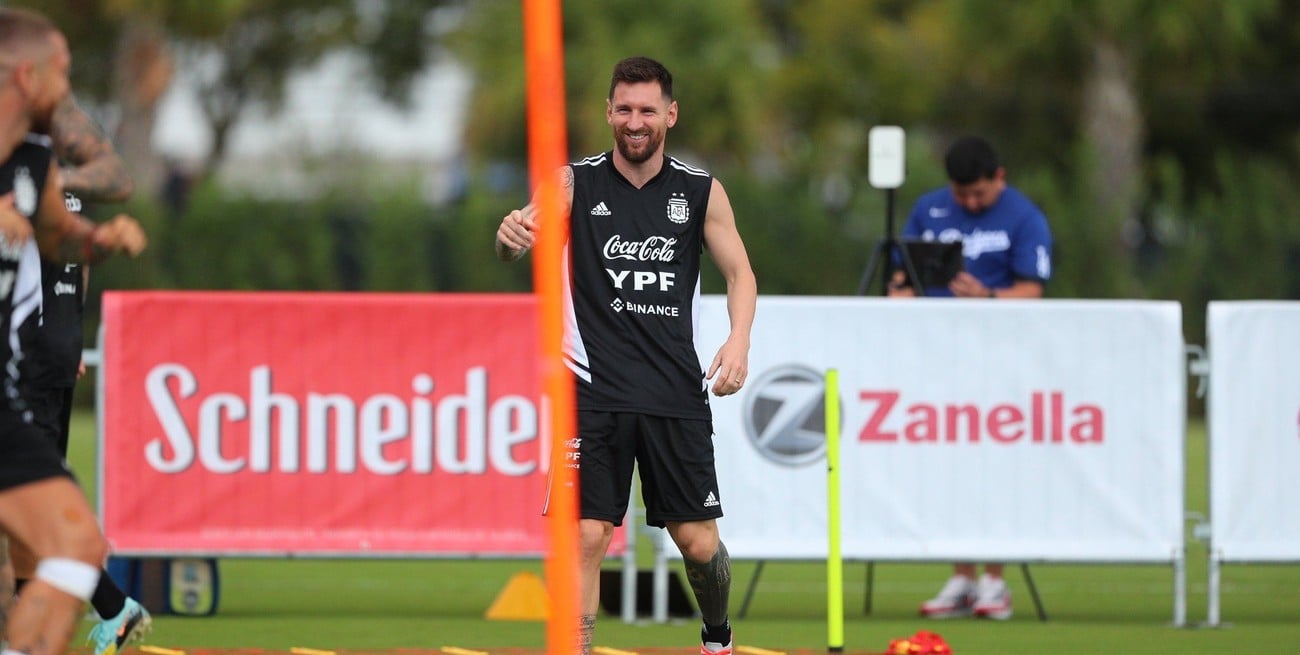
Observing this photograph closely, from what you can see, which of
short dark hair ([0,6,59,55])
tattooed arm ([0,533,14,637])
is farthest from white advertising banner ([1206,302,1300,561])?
short dark hair ([0,6,59,55])

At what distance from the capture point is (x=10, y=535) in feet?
19.7

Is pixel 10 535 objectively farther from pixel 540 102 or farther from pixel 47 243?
pixel 540 102

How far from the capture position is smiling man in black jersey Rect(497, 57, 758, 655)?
7.45 meters

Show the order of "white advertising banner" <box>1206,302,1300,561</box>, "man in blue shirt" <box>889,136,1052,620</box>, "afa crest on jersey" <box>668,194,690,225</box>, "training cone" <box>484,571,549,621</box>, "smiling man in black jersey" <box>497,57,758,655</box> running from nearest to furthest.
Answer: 1. "smiling man in black jersey" <box>497,57,758,655</box>
2. "afa crest on jersey" <box>668,194,690,225</box>
3. "white advertising banner" <box>1206,302,1300,561</box>
4. "training cone" <box>484,571,549,621</box>
5. "man in blue shirt" <box>889,136,1052,620</box>

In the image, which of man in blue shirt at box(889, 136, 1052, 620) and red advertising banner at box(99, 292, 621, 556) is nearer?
red advertising banner at box(99, 292, 621, 556)

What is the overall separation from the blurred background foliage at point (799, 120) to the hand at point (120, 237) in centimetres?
1953

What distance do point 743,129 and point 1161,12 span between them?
762cm

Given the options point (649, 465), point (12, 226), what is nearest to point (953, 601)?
point (649, 465)

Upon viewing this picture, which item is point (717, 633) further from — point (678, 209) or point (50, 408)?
point (50, 408)

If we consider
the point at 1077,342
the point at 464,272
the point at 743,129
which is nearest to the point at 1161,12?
the point at 743,129

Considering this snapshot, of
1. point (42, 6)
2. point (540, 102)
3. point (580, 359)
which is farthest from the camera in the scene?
point (42, 6)

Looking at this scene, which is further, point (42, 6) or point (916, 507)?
point (42, 6)

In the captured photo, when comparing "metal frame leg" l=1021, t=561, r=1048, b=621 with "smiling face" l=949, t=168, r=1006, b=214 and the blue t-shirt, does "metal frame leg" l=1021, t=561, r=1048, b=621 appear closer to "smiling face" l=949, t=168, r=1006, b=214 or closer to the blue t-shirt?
the blue t-shirt

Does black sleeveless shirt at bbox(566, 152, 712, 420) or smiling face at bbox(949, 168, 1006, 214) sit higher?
smiling face at bbox(949, 168, 1006, 214)
